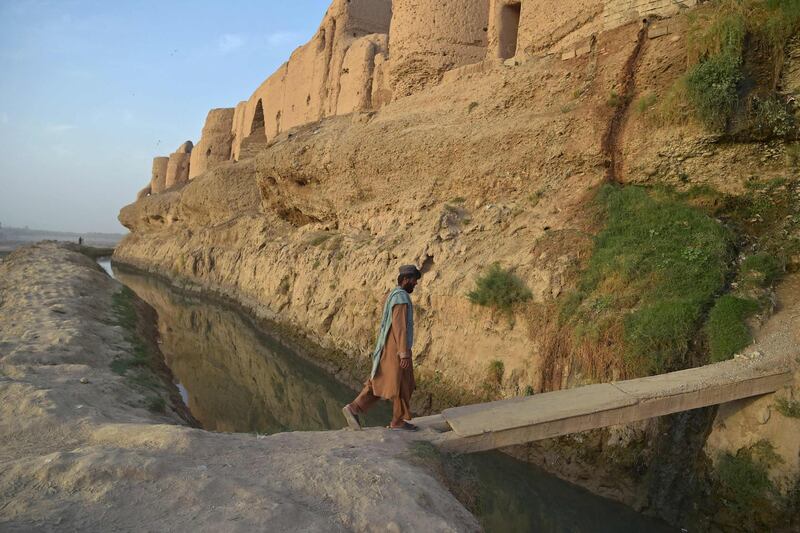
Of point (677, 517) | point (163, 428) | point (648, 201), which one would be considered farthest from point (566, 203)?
point (163, 428)

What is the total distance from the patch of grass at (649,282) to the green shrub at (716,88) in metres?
1.13

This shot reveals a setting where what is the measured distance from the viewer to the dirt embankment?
9.30ft

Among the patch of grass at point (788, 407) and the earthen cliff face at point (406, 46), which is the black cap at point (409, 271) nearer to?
the patch of grass at point (788, 407)

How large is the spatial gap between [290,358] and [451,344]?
5.17 metres

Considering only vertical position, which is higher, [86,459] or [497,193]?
[497,193]

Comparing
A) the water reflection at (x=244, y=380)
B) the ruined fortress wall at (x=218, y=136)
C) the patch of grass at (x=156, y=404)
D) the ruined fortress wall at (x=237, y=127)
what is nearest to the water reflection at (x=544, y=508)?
the water reflection at (x=244, y=380)

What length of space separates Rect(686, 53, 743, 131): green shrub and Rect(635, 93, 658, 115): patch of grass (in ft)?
2.40

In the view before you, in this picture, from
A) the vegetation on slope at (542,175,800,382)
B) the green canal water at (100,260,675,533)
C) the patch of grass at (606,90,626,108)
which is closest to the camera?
the green canal water at (100,260,675,533)

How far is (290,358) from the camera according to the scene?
12.0 metres

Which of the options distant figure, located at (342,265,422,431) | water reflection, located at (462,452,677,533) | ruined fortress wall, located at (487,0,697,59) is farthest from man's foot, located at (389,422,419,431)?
ruined fortress wall, located at (487,0,697,59)

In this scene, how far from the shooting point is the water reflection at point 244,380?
8.55 meters

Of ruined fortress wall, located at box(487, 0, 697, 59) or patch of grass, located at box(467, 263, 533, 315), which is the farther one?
ruined fortress wall, located at box(487, 0, 697, 59)

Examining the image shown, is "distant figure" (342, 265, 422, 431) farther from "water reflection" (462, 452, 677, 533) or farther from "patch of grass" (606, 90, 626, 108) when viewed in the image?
"patch of grass" (606, 90, 626, 108)

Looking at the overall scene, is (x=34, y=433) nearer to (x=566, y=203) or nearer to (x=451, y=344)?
(x=451, y=344)
